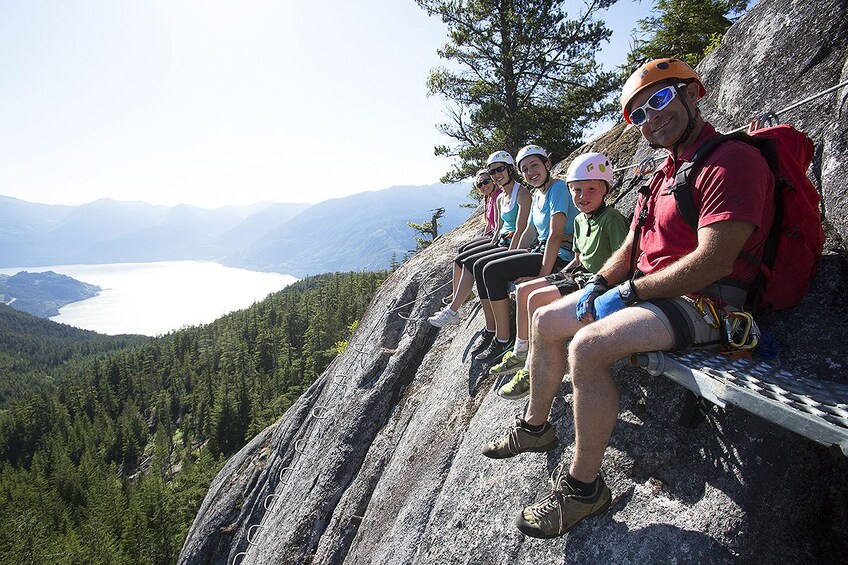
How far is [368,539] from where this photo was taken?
670 cm

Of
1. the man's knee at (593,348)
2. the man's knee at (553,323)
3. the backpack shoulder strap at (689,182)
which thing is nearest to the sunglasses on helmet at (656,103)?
the backpack shoulder strap at (689,182)

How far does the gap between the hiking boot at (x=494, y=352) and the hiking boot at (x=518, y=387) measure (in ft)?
4.58

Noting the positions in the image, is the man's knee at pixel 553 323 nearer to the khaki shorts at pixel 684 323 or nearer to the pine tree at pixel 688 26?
the khaki shorts at pixel 684 323

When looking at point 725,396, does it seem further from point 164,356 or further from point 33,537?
point 164,356

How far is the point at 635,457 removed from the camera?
3.92 m

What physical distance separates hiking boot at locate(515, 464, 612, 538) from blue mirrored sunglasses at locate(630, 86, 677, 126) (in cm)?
324

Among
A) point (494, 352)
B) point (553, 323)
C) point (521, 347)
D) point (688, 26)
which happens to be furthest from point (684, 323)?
point (688, 26)

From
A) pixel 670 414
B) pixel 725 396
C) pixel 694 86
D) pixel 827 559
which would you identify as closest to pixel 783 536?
pixel 827 559

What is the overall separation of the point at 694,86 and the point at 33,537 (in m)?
84.2

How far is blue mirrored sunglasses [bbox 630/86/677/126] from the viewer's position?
3.81m

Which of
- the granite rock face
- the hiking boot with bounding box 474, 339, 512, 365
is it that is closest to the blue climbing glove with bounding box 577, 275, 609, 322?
the granite rock face

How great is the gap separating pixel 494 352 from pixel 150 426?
13649 centimetres

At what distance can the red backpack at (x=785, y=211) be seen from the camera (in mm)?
3389

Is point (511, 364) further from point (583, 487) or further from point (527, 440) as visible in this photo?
point (583, 487)
